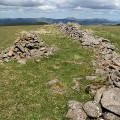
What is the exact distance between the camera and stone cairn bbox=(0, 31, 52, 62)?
161 feet

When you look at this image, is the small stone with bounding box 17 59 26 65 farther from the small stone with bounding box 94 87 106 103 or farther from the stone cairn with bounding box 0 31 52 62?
the small stone with bounding box 94 87 106 103

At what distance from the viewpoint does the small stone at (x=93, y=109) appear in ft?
92.9

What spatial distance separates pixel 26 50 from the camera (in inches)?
1984

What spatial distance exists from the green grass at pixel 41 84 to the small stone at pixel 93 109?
8.33 feet

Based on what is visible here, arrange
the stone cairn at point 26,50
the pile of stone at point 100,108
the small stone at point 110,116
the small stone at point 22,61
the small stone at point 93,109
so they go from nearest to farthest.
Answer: the small stone at point 110,116
the pile of stone at point 100,108
the small stone at point 93,109
the small stone at point 22,61
the stone cairn at point 26,50

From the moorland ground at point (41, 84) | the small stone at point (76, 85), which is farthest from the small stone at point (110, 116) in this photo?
the small stone at point (76, 85)

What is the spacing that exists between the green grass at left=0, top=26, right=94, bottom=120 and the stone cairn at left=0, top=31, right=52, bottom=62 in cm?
203

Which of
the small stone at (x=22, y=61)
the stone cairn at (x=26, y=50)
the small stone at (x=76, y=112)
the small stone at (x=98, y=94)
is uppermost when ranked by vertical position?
the stone cairn at (x=26, y=50)

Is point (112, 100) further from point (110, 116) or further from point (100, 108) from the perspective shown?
point (110, 116)

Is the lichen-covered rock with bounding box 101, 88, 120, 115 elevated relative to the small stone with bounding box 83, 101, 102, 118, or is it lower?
elevated

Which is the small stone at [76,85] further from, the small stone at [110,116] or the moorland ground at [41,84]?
the small stone at [110,116]

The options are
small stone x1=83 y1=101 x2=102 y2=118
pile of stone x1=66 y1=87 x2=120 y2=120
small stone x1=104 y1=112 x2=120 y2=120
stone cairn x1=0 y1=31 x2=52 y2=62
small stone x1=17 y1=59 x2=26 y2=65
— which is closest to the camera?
small stone x1=104 y1=112 x2=120 y2=120

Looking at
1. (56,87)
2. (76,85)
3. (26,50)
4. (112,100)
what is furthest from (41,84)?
(26,50)

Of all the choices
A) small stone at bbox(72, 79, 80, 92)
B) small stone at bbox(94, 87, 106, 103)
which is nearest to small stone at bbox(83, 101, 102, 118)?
small stone at bbox(94, 87, 106, 103)
